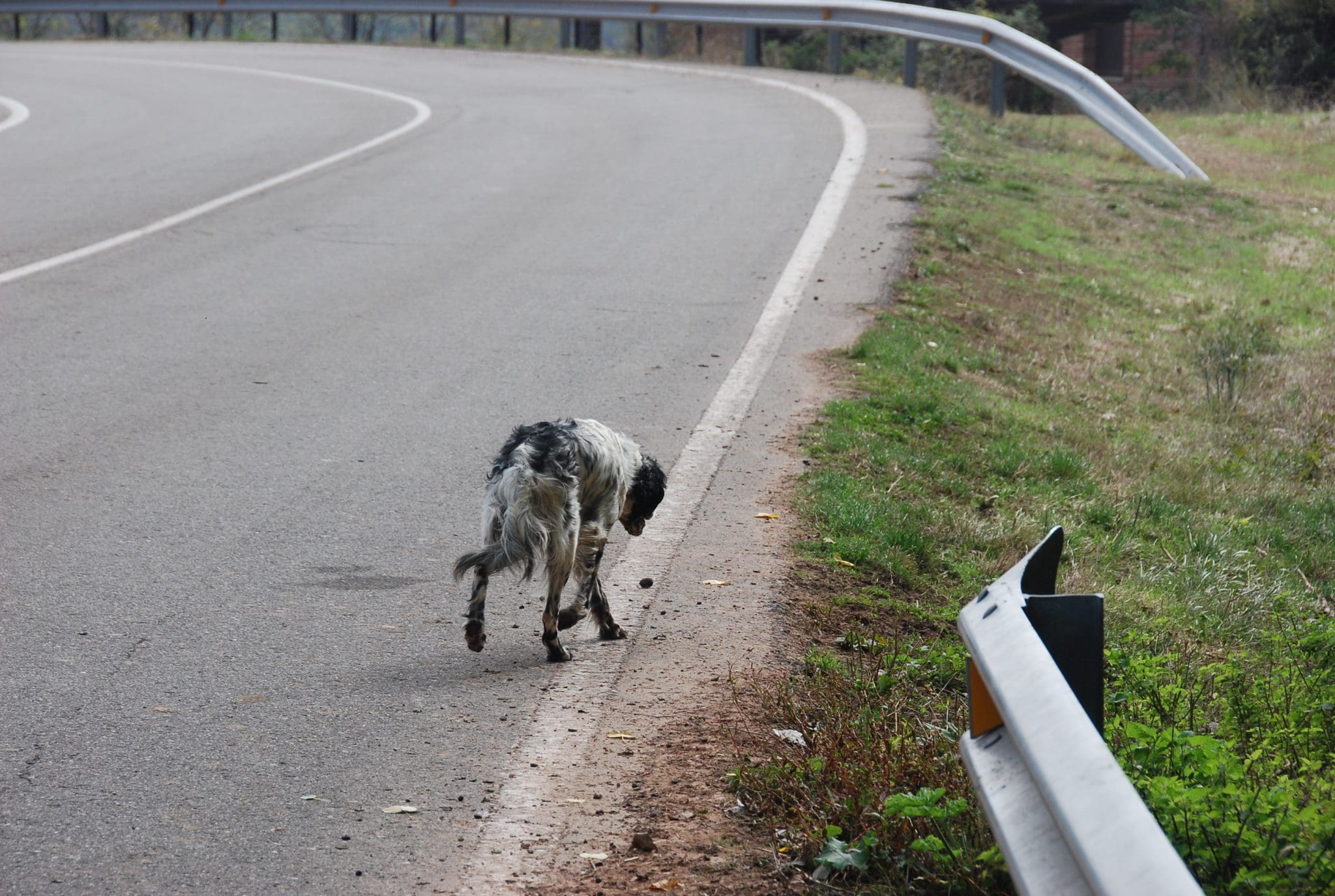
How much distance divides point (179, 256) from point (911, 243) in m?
5.70

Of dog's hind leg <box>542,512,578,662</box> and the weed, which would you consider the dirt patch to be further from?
the weed

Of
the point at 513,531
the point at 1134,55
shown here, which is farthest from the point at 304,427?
the point at 1134,55

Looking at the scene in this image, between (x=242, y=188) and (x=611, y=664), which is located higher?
(x=242, y=188)

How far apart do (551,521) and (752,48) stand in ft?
67.0

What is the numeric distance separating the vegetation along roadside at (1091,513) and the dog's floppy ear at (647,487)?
0.66m

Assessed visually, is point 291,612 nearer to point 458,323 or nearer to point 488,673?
point 488,673

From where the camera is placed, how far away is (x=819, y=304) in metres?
9.99

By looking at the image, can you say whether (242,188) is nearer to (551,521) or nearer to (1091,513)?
(1091,513)

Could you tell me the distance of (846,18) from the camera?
69.9 feet

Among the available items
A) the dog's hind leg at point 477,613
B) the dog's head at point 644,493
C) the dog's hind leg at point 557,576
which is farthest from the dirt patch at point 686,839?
the dog's head at point 644,493

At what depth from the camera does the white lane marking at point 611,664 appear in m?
3.73

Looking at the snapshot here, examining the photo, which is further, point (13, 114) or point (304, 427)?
point (13, 114)

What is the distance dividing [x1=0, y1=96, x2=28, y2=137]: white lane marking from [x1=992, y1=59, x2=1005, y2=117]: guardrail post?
40.5ft

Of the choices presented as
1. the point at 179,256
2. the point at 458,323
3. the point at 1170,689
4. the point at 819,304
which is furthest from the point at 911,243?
the point at 1170,689
